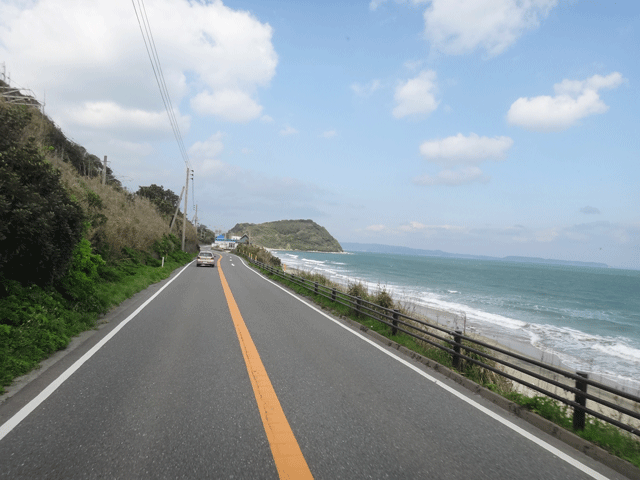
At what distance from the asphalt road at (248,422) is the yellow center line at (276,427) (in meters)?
0.03

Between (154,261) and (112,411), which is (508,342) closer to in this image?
(112,411)

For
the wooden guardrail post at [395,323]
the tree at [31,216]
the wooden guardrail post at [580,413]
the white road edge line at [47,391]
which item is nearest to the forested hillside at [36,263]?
the tree at [31,216]

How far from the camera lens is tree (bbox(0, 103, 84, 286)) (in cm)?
693

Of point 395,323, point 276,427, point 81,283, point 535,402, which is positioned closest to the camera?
point 276,427

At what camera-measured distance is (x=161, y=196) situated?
70.8 metres

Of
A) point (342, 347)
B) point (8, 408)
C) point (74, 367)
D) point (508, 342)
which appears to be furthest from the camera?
point (508, 342)

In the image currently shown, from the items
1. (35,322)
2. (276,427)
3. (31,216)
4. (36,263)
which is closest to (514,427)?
(276,427)

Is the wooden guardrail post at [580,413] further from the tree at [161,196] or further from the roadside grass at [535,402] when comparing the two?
the tree at [161,196]

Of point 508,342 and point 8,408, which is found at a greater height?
point 8,408

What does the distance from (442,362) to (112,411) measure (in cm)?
558

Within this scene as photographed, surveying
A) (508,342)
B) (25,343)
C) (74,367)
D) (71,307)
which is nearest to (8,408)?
(74,367)

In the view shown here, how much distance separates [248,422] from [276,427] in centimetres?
32

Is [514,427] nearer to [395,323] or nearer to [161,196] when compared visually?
[395,323]

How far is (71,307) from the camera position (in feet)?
28.9
